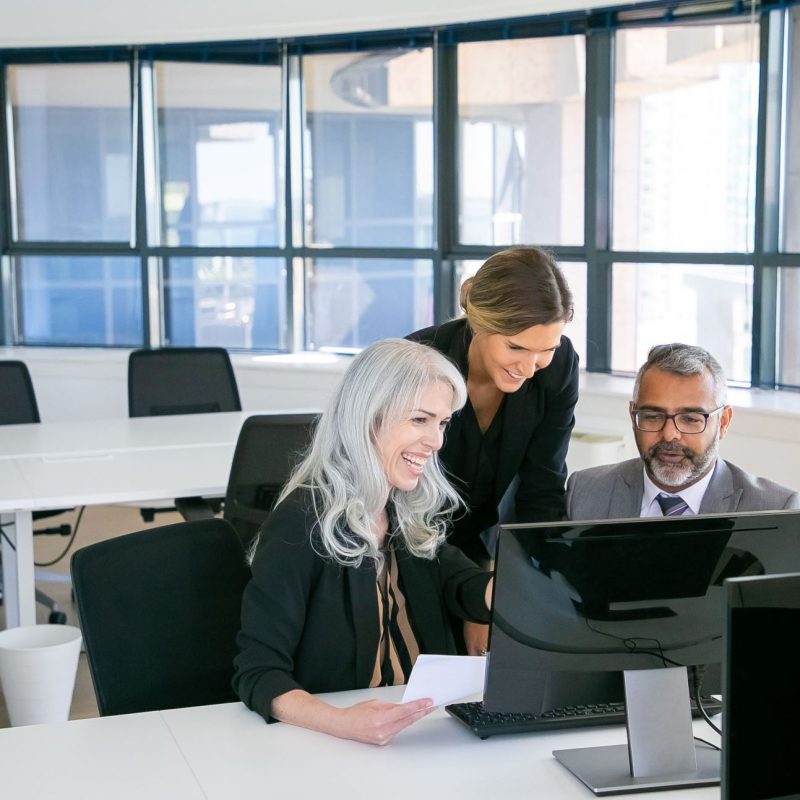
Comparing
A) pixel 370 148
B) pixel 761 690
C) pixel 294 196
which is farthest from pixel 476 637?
pixel 294 196

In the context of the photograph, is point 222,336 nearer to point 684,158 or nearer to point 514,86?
point 514,86

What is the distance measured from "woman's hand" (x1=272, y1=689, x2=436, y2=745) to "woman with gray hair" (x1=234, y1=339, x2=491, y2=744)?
84 millimetres

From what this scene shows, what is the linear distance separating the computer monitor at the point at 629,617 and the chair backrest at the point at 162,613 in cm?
71

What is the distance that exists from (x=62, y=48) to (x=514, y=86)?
2.55 metres

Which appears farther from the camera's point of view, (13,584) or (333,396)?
(13,584)

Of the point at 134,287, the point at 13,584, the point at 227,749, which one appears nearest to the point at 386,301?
the point at 134,287

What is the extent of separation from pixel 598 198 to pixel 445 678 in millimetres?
3998

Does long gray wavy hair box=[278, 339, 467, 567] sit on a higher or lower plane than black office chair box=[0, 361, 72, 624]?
higher

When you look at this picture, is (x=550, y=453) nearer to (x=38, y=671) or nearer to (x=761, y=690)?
(x=761, y=690)

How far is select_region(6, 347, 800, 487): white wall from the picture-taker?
4648 millimetres

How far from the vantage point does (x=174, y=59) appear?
6.38m

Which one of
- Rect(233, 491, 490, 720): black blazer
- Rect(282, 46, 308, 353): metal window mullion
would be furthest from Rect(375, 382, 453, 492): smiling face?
Rect(282, 46, 308, 353): metal window mullion

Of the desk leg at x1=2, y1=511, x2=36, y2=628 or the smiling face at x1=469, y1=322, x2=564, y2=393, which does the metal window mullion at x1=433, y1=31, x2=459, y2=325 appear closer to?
the desk leg at x1=2, y1=511, x2=36, y2=628

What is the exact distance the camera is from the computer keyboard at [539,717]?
6.44 ft
